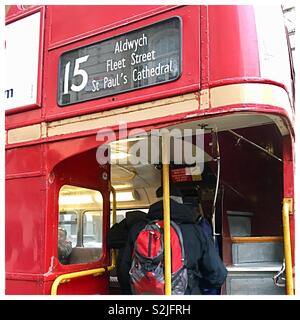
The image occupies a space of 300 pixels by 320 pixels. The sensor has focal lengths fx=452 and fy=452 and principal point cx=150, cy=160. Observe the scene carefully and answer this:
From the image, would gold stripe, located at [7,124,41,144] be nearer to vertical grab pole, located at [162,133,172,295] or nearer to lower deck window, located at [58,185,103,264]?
lower deck window, located at [58,185,103,264]

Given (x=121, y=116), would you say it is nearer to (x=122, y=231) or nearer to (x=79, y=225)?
(x=79, y=225)

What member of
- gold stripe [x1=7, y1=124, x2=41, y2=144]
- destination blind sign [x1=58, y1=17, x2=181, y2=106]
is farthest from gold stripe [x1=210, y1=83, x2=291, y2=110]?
gold stripe [x1=7, y1=124, x2=41, y2=144]

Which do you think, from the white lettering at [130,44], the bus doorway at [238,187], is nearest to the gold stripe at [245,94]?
the white lettering at [130,44]

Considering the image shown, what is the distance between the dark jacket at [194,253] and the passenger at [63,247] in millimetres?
397

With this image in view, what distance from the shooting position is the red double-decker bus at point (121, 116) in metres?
2.36

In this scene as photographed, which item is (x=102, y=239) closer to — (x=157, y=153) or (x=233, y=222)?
(x=157, y=153)

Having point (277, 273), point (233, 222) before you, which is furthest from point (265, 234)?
point (277, 273)

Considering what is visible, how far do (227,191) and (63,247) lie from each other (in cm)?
152

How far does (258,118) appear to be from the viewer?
2557 mm

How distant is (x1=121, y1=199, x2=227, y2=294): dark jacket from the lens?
280cm

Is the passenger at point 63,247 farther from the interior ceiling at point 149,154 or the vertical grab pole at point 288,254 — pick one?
the vertical grab pole at point 288,254

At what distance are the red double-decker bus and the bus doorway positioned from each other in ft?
0.05
